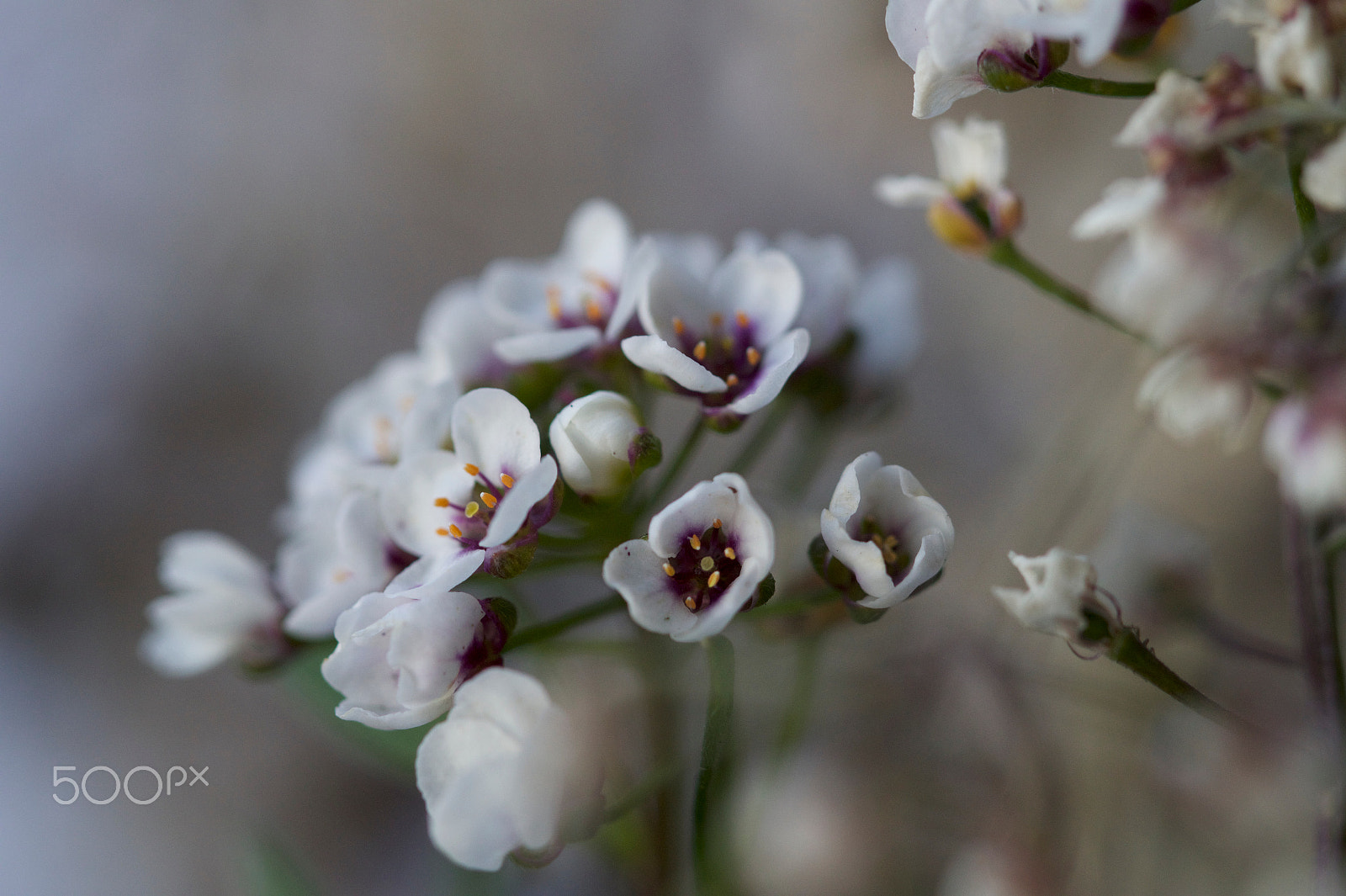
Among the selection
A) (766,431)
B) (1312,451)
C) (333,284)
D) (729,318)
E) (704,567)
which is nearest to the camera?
(1312,451)

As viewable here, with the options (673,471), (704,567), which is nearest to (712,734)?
(704,567)

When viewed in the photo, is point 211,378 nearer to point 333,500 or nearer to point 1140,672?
point 333,500

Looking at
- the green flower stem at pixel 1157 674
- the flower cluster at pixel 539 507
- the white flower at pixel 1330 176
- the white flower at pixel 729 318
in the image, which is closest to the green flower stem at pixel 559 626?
the flower cluster at pixel 539 507

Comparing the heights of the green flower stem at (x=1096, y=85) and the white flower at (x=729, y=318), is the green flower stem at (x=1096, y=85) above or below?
above

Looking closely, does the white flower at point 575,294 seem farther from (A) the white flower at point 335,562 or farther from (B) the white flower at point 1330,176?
(B) the white flower at point 1330,176

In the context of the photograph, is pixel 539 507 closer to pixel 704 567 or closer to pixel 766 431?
pixel 704 567

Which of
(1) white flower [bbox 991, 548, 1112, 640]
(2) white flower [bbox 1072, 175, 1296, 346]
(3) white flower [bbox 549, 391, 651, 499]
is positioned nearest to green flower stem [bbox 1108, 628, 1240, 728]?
(1) white flower [bbox 991, 548, 1112, 640]

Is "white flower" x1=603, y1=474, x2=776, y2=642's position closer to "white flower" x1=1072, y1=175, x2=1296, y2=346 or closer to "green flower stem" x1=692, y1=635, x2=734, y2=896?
"green flower stem" x1=692, y1=635, x2=734, y2=896
